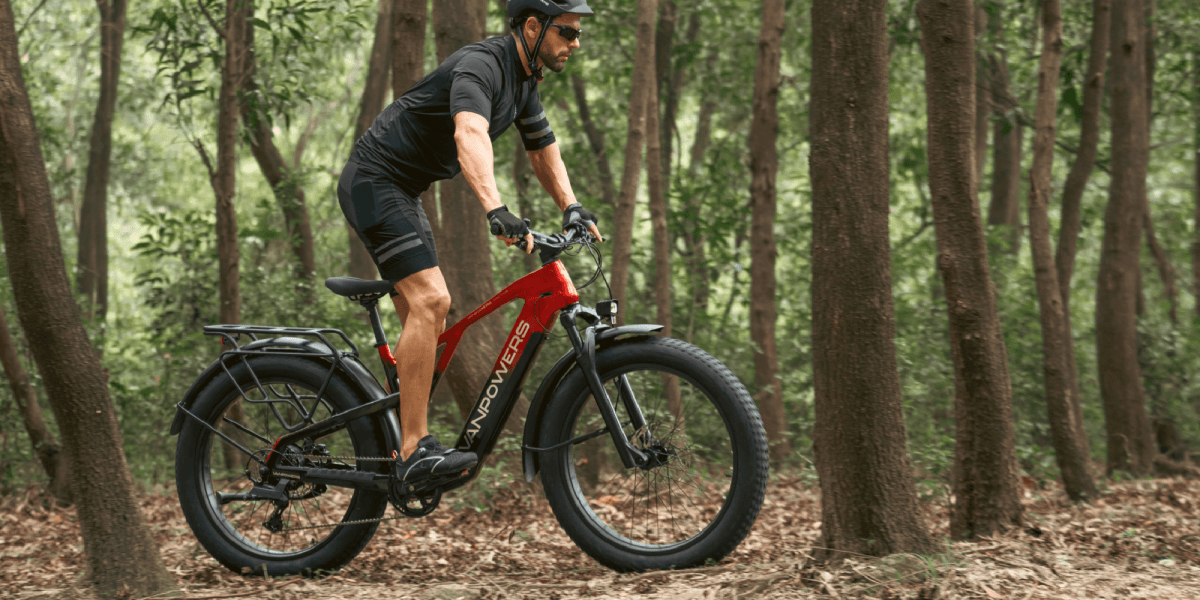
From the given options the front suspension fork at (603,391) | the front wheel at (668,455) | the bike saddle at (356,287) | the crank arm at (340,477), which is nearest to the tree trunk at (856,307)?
the front wheel at (668,455)

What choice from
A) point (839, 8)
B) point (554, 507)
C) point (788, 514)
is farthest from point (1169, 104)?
point (554, 507)

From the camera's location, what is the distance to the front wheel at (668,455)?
3652 mm

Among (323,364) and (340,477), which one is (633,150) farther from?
(340,477)

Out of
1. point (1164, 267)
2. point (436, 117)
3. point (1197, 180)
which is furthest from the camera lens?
point (1164, 267)

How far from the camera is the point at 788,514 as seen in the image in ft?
20.7

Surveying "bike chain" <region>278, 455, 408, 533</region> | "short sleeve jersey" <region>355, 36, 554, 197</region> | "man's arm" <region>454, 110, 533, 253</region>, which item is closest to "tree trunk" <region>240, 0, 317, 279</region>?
"bike chain" <region>278, 455, 408, 533</region>

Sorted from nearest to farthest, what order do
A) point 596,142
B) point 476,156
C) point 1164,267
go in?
point 476,156
point 1164,267
point 596,142

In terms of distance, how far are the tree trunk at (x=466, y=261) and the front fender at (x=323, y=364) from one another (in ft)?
4.44

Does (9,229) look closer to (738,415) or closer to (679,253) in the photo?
(738,415)

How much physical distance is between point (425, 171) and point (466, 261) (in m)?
2.64

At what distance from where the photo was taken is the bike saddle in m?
4.00

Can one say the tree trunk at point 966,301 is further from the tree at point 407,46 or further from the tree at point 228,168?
the tree at point 228,168

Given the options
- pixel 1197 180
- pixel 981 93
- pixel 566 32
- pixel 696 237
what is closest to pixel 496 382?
pixel 566 32

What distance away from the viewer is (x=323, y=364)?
442cm
